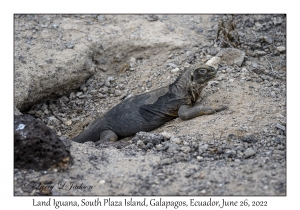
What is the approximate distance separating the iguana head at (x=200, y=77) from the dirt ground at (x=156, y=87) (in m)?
0.24

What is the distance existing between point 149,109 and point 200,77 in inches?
44.6

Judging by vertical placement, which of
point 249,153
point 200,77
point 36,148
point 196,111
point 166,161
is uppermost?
point 200,77

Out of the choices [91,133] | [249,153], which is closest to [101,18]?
[91,133]

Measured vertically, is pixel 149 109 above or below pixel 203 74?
below

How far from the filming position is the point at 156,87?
8.56 metres

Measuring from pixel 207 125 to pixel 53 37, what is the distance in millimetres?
4415

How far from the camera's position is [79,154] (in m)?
5.81

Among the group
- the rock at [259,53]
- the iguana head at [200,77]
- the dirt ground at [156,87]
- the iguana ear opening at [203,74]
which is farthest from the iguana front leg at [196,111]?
the rock at [259,53]

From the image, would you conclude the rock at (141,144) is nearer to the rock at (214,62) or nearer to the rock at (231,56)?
the rock at (214,62)

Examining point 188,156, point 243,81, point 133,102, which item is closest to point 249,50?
point 243,81

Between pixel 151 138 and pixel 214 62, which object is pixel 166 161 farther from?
pixel 214 62

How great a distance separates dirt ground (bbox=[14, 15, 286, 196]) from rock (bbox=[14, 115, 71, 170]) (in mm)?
106

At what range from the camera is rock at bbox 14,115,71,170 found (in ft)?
17.1

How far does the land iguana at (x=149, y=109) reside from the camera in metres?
7.87
